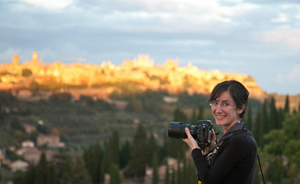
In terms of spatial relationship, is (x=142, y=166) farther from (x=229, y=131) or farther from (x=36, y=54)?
(x=36, y=54)

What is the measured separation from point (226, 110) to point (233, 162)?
0.31 m

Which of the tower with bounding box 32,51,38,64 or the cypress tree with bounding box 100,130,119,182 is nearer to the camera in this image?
the cypress tree with bounding box 100,130,119,182

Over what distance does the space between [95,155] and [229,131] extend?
103ft

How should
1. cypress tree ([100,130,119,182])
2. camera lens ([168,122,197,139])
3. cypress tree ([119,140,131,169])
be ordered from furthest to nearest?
cypress tree ([119,140,131,169])
cypress tree ([100,130,119,182])
camera lens ([168,122,197,139])

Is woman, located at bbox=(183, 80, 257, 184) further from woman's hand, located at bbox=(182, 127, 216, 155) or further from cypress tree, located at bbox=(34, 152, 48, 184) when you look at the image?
cypress tree, located at bbox=(34, 152, 48, 184)

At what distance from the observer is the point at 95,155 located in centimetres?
3325

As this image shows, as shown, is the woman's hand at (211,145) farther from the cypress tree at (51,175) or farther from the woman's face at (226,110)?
the cypress tree at (51,175)

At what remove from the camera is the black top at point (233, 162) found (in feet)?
7.59

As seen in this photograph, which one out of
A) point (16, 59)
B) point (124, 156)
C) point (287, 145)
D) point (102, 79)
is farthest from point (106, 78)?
point (287, 145)

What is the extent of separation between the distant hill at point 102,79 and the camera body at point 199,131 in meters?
93.7

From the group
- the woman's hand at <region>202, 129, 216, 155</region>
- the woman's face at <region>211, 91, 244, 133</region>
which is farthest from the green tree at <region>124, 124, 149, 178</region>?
the woman's face at <region>211, 91, 244, 133</region>

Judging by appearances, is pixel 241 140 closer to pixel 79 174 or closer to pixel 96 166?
pixel 79 174

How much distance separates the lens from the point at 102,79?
4594 inches

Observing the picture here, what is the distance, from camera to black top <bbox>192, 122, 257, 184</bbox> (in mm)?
2312
